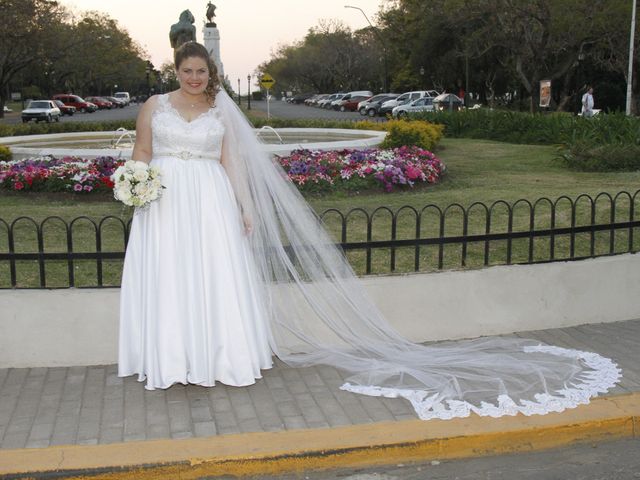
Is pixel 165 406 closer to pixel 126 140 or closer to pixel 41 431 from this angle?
pixel 41 431

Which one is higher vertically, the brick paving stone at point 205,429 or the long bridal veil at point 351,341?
the long bridal veil at point 351,341

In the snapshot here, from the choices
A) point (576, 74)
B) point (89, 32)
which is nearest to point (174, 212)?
point (576, 74)

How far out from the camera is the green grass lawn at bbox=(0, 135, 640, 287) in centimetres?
627

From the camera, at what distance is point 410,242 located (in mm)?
5664

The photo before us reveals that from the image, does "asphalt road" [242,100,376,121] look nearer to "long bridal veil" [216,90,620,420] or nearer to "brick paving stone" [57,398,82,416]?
"long bridal veil" [216,90,620,420]

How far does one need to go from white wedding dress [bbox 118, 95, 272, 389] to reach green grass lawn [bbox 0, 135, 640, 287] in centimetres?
122

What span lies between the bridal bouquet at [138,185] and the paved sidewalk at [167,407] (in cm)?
121

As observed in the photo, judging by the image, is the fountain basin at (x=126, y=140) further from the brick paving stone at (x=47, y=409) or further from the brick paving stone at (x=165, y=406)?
the brick paving stone at (x=47, y=409)

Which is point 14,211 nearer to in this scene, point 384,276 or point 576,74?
point 384,276

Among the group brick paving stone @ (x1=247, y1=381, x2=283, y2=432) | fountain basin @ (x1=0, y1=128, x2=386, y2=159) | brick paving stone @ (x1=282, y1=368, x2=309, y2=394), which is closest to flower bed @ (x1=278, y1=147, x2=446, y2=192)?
fountain basin @ (x1=0, y1=128, x2=386, y2=159)

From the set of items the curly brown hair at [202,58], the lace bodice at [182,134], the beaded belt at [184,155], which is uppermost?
the curly brown hair at [202,58]

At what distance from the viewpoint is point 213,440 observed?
4.05 meters

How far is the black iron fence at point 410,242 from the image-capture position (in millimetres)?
5441

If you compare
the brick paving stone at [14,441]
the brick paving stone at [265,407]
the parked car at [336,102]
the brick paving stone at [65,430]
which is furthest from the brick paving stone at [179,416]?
the parked car at [336,102]
